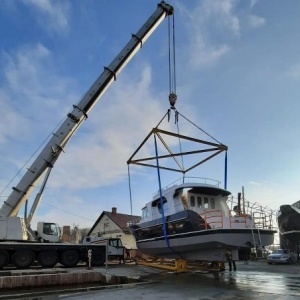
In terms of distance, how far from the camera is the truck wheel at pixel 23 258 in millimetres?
18172

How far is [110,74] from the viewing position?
17.8m

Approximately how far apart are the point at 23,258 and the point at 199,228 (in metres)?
10.2

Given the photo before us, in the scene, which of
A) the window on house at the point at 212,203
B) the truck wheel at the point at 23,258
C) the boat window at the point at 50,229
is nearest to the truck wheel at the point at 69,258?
the boat window at the point at 50,229

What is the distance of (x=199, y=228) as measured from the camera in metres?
13.9

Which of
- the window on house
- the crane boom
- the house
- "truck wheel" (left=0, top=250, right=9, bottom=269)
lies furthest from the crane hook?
the house

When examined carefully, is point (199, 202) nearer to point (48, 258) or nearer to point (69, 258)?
point (69, 258)

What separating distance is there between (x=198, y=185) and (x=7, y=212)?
9.13 meters

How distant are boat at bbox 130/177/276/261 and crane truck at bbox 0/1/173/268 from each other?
552cm

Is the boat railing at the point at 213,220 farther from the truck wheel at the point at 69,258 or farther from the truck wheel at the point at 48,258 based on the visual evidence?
the truck wheel at the point at 48,258

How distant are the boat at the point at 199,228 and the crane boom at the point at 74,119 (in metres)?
5.66

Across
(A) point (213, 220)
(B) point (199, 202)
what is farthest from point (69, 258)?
(A) point (213, 220)

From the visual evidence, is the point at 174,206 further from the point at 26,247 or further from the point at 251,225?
the point at 26,247

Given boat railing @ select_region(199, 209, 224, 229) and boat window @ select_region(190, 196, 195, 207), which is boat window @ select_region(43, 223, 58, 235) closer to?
boat window @ select_region(190, 196, 195, 207)

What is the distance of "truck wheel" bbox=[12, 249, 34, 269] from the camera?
18172 millimetres
